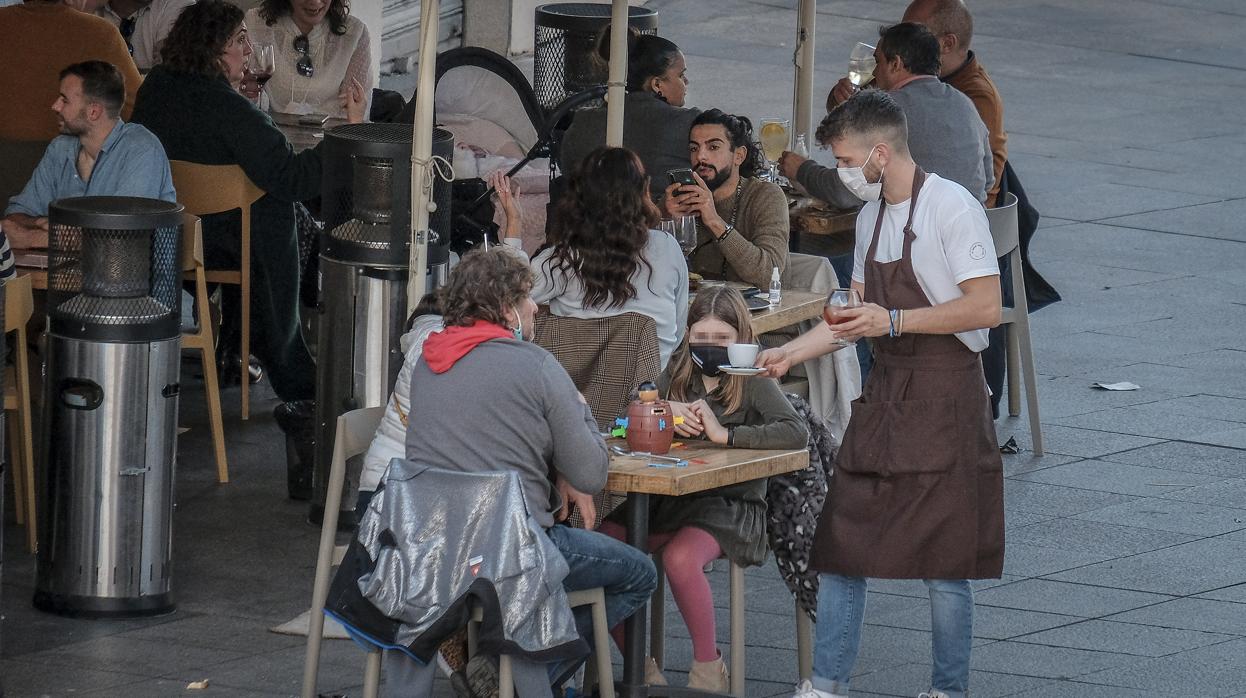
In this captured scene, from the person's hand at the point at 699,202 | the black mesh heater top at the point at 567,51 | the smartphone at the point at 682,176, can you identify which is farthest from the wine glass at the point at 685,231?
the black mesh heater top at the point at 567,51

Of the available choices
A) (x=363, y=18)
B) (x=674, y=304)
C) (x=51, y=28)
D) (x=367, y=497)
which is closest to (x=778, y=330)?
(x=674, y=304)

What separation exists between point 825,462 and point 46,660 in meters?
2.21

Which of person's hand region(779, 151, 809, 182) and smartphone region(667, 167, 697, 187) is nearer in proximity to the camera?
smartphone region(667, 167, 697, 187)

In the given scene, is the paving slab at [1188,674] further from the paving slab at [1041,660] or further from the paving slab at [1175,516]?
the paving slab at [1175,516]

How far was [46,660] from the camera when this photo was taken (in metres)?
5.23

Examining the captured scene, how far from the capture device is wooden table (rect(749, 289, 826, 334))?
5992 millimetres

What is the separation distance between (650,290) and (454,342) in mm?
1182

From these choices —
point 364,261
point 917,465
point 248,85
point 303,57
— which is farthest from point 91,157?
point 917,465

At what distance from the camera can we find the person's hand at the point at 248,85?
7809 mm

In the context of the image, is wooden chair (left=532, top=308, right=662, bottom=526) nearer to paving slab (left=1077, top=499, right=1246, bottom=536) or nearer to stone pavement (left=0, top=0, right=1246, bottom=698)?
stone pavement (left=0, top=0, right=1246, bottom=698)

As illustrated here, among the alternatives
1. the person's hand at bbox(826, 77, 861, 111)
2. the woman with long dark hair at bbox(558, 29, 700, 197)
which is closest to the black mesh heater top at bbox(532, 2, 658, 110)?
the person's hand at bbox(826, 77, 861, 111)

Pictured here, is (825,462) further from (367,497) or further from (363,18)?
(363,18)

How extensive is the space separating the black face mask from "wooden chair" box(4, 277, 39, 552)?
220 cm

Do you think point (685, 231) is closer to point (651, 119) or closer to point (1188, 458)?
point (651, 119)
